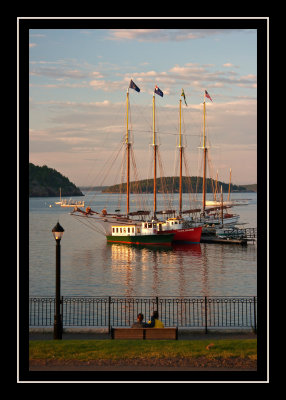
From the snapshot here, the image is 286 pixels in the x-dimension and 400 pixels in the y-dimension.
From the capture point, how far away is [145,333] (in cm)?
2036

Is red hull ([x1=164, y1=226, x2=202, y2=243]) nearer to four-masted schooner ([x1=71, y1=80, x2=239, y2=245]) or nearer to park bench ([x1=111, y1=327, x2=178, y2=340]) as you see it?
four-masted schooner ([x1=71, y1=80, x2=239, y2=245])

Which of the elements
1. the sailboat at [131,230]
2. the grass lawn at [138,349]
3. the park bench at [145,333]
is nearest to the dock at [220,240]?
the sailboat at [131,230]

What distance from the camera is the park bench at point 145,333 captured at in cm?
2036

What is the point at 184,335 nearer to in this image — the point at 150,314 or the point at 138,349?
the point at 138,349

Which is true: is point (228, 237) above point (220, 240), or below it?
above

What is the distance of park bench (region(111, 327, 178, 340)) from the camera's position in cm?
2036

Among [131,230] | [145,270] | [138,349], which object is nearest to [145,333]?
[138,349]

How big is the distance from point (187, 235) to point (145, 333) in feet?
240

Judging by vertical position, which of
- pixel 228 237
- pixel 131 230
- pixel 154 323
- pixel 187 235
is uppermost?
pixel 154 323

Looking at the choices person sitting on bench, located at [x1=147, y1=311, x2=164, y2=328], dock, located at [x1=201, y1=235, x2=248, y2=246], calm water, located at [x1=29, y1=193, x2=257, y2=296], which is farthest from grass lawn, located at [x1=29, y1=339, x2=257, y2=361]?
dock, located at [x1=201, y1=235, x2=248, y2=246]

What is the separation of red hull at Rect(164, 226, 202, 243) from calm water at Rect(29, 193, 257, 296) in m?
1.63
